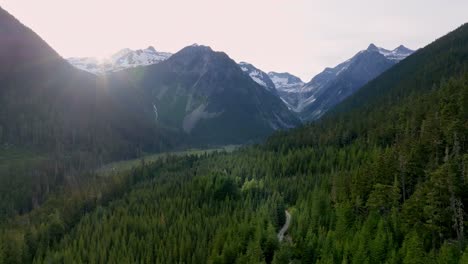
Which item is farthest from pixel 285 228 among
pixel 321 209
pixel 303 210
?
pixel 321 209

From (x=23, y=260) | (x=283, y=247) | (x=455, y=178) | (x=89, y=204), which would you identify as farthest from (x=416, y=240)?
(x=89, y=204)

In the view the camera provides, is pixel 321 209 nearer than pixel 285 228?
Yes

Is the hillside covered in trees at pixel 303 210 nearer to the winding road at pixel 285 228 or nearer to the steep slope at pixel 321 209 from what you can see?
the steep slope at pixel 321 209

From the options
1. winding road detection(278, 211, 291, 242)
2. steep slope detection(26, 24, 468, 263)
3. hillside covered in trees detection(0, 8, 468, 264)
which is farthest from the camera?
winding road detection(278, 211, 291, 242)

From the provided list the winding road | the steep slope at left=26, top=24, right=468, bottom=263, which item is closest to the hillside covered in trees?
the steep slope at left=26, top=24, right=468, bottom=263

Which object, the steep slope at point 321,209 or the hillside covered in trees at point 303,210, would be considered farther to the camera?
the hillside covered in trees at point 303,210

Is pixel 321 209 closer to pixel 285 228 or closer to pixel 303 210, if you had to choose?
pixel 303 210

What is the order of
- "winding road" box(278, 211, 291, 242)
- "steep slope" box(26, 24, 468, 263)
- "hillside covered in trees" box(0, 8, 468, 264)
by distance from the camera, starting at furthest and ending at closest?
"winding road" box(278, 211, 291, 242), "hillside covered in trees" box(0, 8, 468, 264), "steep slope" box(26, 24, 468, 263)

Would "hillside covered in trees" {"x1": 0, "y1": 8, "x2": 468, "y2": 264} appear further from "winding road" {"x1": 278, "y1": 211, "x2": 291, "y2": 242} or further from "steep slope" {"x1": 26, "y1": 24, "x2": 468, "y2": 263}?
"winding road" {"x1": 278, "y1": 211, "x2": 291, "y2": 242}

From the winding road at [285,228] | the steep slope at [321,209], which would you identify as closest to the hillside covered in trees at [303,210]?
the steep slope at [321,209]

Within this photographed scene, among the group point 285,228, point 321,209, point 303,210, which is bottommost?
point 285,228
